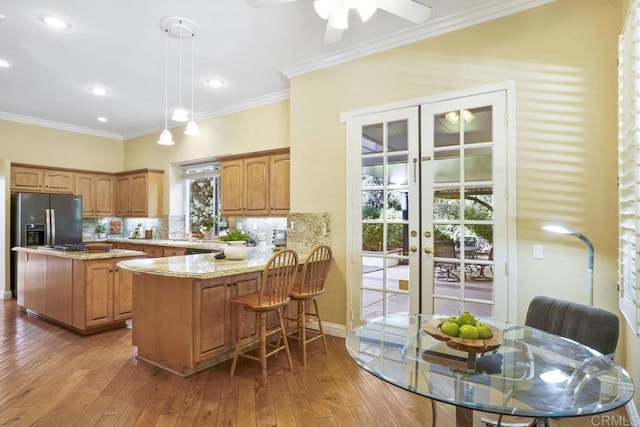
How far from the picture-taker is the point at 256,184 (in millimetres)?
4906

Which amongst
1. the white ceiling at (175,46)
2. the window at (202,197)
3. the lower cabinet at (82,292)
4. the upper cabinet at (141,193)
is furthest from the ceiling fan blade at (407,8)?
the upper cabinet at (141,193)

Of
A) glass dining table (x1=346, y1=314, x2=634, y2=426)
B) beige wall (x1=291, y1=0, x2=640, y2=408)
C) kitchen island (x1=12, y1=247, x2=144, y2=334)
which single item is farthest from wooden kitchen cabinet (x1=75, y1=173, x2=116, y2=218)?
glass dining table (x1=346, y1=314, x2=634, y2=426)

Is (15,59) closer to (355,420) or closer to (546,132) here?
(355,420)

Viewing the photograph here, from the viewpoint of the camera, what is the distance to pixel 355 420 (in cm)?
225

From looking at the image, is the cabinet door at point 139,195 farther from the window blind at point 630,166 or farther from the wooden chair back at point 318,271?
the window blind at point 630,166

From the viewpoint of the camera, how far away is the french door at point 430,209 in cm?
296

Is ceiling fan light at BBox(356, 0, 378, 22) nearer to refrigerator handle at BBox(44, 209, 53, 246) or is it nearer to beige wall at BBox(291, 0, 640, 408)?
beige wall at BBox(291, 0, 640, 408)

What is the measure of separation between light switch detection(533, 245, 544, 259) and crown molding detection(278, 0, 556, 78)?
1952 millimetres

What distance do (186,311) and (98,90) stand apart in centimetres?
377

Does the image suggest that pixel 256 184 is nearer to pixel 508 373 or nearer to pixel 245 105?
pixel 245 105

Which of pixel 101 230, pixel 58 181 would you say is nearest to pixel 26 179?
pixel 58 181

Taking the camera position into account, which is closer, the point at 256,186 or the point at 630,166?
the point at 630,166

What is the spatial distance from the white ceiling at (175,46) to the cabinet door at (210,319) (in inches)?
93.0

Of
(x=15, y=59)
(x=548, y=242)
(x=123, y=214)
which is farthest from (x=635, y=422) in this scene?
(x=123, y=214)
